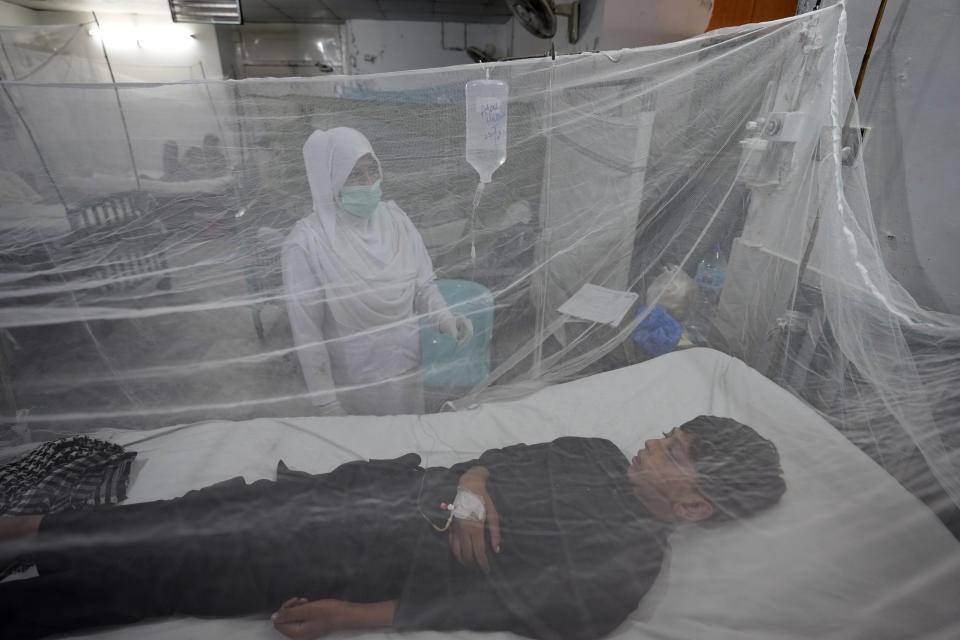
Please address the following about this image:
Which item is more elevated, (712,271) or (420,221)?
(420,221)

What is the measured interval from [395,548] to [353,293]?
2.20 ft

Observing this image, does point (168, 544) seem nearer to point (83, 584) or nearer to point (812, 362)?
point (83, 584)

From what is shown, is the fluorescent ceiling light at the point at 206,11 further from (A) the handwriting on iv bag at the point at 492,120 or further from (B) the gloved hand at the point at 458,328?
(B) the gloved hand at the point at 458,328

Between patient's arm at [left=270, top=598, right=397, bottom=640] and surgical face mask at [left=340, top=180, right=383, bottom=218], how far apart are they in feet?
2.96

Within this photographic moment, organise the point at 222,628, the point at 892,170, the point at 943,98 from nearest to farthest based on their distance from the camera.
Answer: the point at 222,628 < the point at 943,98 < the point at 892,170

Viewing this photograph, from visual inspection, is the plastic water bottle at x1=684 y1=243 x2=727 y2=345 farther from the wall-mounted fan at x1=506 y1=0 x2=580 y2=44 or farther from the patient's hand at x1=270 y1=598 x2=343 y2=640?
the wall-mounted fan at x1=506 y1=0 x2=580 y2=44

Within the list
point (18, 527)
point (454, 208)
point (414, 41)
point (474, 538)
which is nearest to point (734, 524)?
point (474, 538)

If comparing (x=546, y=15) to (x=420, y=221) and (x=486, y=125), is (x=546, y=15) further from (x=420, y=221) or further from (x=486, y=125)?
(x=420, y=221)

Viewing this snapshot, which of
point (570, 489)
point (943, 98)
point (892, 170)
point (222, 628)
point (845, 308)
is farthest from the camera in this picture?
point (892, 170)

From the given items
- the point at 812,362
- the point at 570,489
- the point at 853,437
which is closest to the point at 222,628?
the point at 570,489

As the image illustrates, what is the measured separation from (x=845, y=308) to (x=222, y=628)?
159cm

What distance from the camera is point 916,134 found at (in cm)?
135

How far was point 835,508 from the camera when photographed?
91cm

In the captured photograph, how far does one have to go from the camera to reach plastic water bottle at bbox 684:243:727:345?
1.36 metres
